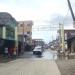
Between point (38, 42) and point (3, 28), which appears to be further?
point (38, 42)

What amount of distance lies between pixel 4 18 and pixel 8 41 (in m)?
4.80

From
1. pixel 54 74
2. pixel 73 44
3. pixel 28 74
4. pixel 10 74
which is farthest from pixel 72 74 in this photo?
pixel 73 44

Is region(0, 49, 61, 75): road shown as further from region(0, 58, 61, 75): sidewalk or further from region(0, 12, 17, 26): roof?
region(0, 12, 17, 26): roof

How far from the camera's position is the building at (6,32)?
55375 millimetres

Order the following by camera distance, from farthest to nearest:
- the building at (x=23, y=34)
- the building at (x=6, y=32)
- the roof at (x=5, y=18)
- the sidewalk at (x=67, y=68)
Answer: the building at (x=23, y=34) < the roof at (x=5, y=18) < the building at (x=6, y=32) < the sidewalk at (x=67, y=68)

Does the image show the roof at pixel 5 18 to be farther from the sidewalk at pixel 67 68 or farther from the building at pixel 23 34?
the sidewalk at pixel 67 68

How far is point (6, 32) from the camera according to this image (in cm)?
5934

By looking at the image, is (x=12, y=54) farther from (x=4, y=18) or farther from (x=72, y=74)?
(x=72, y=74)

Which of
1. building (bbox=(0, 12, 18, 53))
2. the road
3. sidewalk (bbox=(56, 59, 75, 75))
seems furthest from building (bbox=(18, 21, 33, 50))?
sidewalk (bbox=(56, 59, 75, 75))

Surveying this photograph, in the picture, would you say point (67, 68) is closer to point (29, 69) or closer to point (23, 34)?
point (29, 69)

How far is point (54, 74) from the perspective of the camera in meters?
21.8

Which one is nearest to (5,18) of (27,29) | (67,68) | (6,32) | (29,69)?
(6,32)

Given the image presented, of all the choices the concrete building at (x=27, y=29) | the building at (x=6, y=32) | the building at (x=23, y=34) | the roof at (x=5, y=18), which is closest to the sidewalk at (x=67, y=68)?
the building at (x=6, y=32)

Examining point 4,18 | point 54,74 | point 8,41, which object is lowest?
point 54,74
